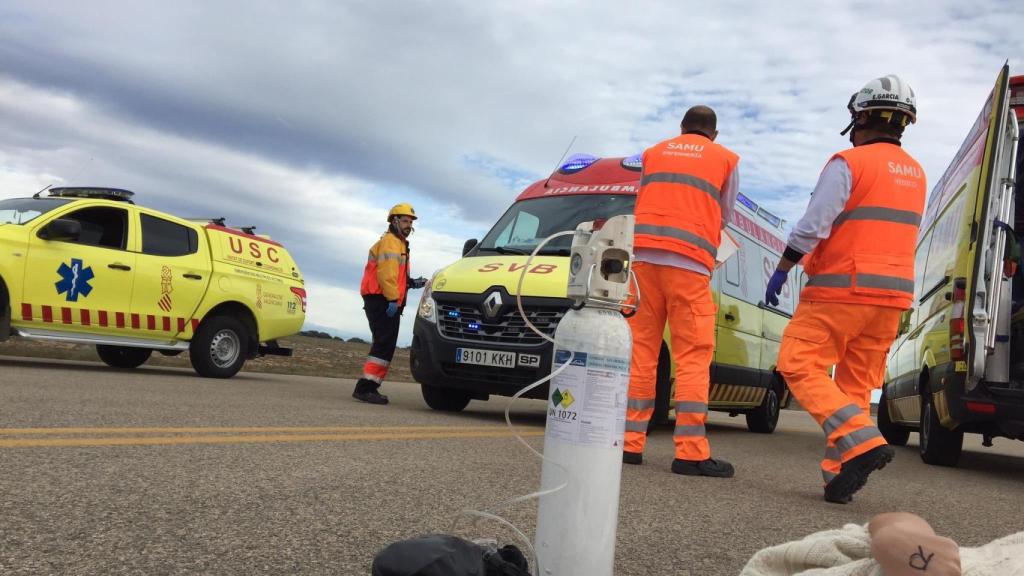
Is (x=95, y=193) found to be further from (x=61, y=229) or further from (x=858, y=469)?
(x=858, y=469)

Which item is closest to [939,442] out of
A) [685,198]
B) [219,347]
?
[685,198]

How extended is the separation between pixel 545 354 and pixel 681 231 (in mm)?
2088

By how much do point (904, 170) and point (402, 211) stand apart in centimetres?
510

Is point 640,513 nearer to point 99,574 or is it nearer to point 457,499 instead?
point 457,499

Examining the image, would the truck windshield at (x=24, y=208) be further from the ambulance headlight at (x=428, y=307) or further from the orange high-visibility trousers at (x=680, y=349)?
the orange high-visibility trousers at (x=680, y=349)

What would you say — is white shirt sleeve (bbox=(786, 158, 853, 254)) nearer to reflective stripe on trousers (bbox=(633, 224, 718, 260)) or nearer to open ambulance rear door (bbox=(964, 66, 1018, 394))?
reflective stripe on trousers (bbox=(633, 224, 718, 260))

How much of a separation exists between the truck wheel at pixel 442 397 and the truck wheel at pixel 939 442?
397 cm

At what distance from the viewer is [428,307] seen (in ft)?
24.1

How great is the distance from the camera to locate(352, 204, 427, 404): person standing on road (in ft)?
26.9

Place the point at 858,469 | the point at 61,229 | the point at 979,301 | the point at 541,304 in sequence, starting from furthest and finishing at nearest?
the point at 61,229, the point at 541,304, the point at 979,301, the point at 858,469

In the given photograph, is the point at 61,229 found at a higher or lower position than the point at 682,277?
higher

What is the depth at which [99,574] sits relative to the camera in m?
2.00

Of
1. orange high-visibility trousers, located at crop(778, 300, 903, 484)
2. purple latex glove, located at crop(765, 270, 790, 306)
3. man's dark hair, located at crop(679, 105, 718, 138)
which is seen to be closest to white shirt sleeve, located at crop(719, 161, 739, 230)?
man's dark hair, located at crop(679, 105, 718, 138)

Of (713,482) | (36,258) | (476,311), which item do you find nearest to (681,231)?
(713,482)
